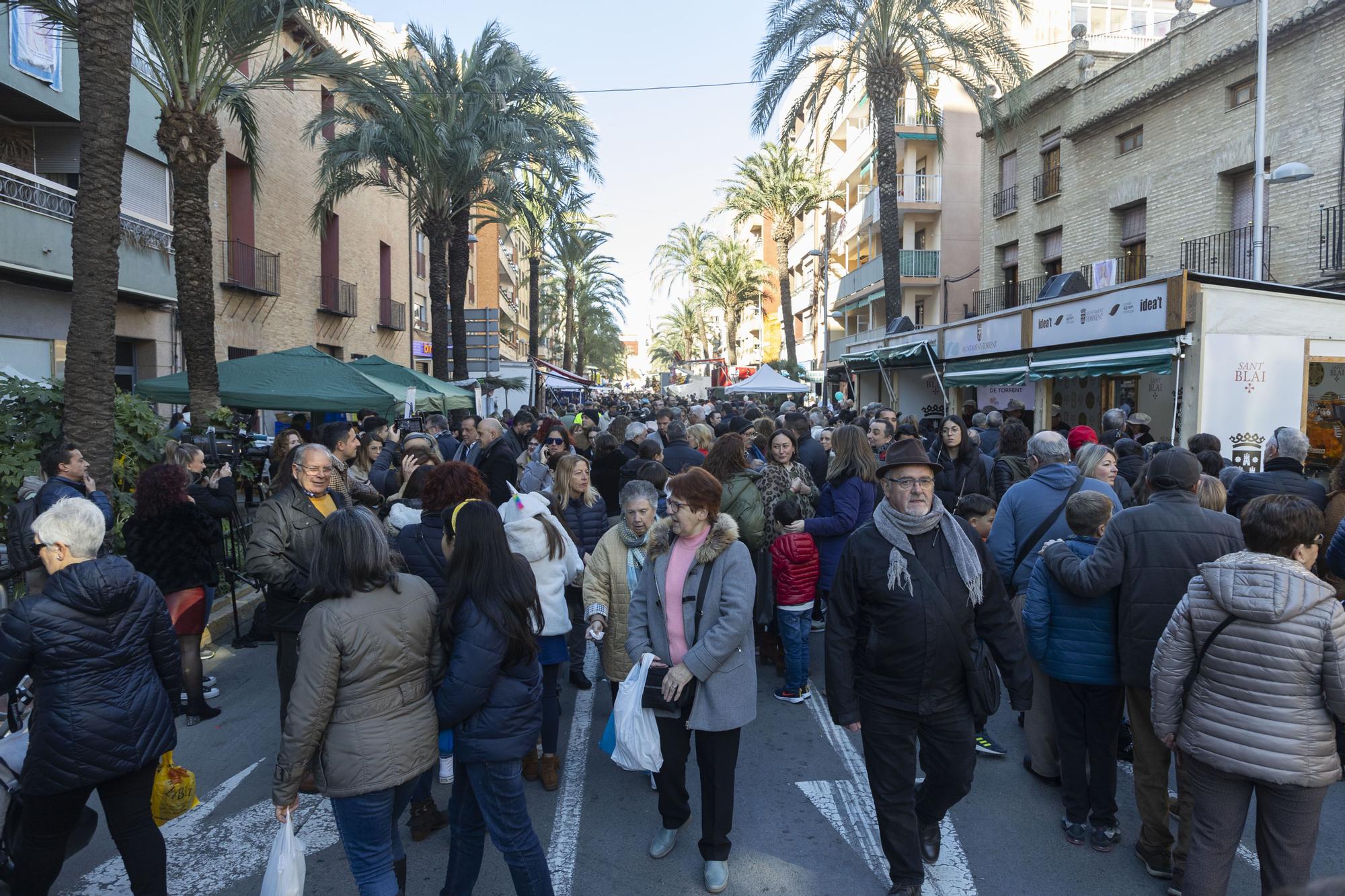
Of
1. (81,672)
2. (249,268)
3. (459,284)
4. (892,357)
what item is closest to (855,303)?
(892,357)

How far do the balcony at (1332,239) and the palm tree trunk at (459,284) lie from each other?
1728 centimetres

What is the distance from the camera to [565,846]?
3.99 meters

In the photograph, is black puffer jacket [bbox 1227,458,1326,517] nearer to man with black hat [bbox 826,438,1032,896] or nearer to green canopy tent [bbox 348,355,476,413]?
man with black hat [bbox 826,438,1032,896]

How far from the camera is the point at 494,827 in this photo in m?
3.15

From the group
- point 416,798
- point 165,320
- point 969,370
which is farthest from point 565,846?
point 165,320

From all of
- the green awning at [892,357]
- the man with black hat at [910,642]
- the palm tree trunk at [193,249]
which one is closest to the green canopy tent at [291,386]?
the palm tree trunk at [193,249]

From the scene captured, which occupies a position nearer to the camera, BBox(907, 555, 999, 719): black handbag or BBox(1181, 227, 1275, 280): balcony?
BBox(907, 555, 999, 719): black handbag

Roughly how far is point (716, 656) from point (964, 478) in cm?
495

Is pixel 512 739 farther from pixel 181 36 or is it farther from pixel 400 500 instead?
pixel 181 36

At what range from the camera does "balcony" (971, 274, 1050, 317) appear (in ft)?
73.9

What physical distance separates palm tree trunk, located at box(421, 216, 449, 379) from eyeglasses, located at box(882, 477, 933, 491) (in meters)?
17.7

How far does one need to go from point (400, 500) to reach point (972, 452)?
17.0 feet

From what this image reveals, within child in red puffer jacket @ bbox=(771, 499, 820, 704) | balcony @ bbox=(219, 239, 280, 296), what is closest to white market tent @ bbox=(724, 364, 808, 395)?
balcony @ bbox=(219, 239, 280, 296)

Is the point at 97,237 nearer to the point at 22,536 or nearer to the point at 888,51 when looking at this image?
the point at 22,536
